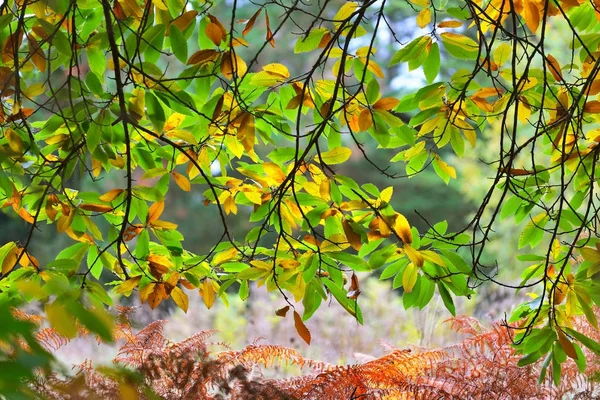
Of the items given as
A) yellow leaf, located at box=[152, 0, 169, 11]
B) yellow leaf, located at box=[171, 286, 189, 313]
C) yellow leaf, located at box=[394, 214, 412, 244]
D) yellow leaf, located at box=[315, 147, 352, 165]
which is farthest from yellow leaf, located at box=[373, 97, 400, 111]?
yellow leaf, located at box=[171, 286, 189, 313]

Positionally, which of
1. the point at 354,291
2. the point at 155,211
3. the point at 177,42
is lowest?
the point at 354,291

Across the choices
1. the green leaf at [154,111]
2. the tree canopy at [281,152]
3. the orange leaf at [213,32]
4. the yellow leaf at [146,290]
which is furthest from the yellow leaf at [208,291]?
the orange leaf at [213,32]

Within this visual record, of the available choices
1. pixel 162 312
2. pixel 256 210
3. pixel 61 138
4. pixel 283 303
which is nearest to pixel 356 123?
pixel 256 210

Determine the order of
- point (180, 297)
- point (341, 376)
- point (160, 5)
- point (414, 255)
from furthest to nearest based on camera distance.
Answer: point (341, 376)
point (180, 297)
point (160, 5)
point (414, 255)

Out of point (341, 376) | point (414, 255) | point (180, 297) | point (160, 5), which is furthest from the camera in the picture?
point (341, 376)

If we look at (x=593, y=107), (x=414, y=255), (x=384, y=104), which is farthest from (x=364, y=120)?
(x=593, y=107)

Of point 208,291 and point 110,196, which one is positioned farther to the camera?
point 208,291

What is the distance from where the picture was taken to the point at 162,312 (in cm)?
457

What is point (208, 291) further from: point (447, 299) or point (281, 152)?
point (447, 299)

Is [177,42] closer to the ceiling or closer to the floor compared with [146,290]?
closer to the ceiling

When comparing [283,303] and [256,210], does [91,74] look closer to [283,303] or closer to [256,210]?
[256,210]

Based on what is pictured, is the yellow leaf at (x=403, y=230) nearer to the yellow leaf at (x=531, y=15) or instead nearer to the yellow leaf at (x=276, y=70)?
the yellow leaf at (x=276, y=70)

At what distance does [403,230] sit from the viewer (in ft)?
4.20

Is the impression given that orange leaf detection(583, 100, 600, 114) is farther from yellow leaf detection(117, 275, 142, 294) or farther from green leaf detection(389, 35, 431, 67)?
yellow leaf detection(117, 275, 142, 294)
